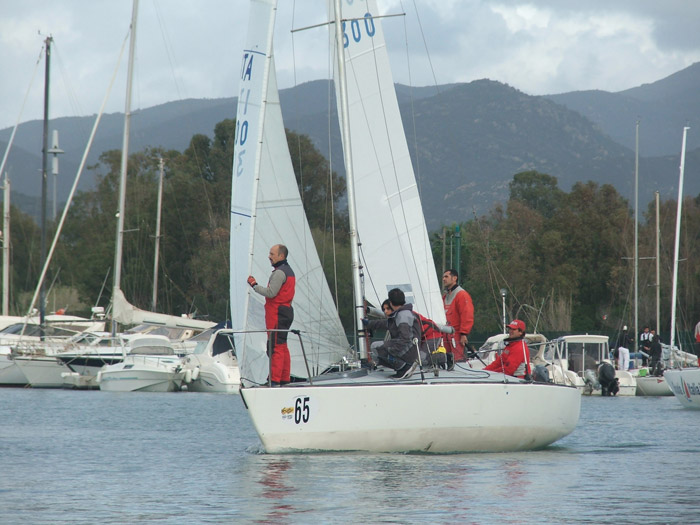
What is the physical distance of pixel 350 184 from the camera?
49.9ft

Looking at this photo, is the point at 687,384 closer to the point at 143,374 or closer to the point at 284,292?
the point at 284,292

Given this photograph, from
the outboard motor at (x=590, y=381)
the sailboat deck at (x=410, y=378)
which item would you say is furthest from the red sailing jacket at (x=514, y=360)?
the outboard motor at (x=590, y=381)

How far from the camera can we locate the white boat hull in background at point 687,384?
80.0 feet

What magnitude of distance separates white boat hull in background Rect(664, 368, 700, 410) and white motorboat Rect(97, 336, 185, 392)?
1524 centimetres

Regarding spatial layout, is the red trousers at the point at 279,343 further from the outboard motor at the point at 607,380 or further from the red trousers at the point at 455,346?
the outboard motor at the point at 607,380

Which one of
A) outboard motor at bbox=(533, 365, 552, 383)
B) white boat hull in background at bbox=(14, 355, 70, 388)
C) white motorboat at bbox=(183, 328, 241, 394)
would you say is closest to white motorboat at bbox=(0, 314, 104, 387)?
white boat hull in background at bbox=(14, 355, 70, 388)

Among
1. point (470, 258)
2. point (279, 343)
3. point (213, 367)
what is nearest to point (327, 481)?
point (279, 343)

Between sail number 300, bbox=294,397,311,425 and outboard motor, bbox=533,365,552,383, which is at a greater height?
outboard motor, bbox=533,365,552,383

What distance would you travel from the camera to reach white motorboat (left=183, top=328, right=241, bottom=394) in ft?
113

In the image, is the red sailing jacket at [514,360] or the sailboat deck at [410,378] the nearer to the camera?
the sailboat deck at [410,378]

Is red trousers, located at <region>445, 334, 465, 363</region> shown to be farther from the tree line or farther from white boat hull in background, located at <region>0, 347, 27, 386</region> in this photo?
the tree line

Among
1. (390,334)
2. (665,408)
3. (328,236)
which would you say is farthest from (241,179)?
(328,236)

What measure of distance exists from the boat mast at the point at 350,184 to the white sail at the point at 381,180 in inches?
17.9

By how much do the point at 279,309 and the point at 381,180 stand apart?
357 centimetres
